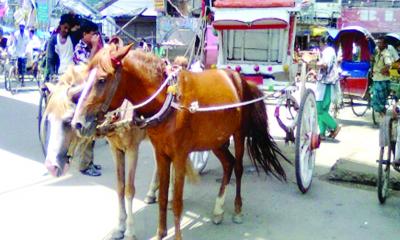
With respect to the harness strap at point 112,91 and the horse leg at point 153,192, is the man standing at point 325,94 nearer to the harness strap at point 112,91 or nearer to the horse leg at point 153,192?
the horse leg at point 153,192

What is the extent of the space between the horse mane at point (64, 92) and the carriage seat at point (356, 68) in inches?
358

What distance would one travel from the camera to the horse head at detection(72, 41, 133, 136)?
311 centimetres

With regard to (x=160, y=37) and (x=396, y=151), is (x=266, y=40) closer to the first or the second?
(x=396, y=151)

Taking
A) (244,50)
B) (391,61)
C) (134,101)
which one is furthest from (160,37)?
(134,101)

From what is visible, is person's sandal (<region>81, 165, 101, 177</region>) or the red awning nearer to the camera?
person's sandal (<region>81, 165, 101, 177</region>)

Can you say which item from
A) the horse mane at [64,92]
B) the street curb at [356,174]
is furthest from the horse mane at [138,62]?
the street curb at [356,174]

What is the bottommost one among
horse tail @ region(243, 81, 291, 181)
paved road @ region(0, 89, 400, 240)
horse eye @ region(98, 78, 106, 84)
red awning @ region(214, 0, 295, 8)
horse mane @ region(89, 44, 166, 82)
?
paved road @ region(0, 89, 400, 240)

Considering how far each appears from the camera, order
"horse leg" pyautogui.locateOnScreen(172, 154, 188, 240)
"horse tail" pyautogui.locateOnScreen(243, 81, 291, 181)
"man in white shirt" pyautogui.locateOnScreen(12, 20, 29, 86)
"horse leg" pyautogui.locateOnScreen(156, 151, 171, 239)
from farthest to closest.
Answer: "man in white shirt" pyautogui.locateOnScreen(12, 20, 29, 86), "horse tail" pyautogui.locateOnScreen(243, 81, 291, 181), "horse leg" pyautogui.locateOnScreen(156, 151, 171, 239), "horse leg" pyautogui.locateOnScreen(172, 154, 188, 240)

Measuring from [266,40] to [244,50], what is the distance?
0.33 metres

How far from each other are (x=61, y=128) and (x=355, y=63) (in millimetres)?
9929

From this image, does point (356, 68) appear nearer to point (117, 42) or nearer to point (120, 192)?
point (120, 192)

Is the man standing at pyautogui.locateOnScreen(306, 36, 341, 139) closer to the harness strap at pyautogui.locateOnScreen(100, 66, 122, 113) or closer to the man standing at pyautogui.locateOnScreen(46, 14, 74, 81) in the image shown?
the man standing at pyautogui.locateOnScreen(46, 14, 74, 81)

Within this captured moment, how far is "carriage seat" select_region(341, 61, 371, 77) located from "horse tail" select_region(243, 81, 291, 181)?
7.03m

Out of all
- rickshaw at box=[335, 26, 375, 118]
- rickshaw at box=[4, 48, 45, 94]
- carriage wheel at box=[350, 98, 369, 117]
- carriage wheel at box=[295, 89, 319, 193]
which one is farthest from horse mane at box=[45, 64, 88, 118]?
rickshaw at box=[4, 48, 45, 94]
